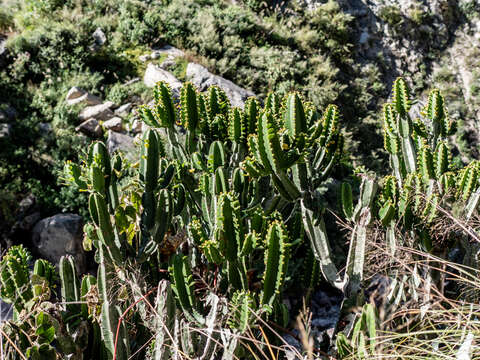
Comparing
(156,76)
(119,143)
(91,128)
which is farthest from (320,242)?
(156,76)

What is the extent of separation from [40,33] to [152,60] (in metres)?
2.17

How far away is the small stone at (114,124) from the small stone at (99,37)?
101 inches

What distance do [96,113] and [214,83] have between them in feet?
6.97

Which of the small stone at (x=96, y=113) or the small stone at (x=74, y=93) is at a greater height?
the small stone at (x=74, y=93)

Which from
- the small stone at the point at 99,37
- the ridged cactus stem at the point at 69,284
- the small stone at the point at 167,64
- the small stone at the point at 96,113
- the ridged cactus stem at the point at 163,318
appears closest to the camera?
the ridged cactus stem at the point at 163,318

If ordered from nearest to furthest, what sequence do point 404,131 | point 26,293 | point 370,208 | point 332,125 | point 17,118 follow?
point 26,293 → point 370,208 → point 332,125 → point 404,131 → point 17,118

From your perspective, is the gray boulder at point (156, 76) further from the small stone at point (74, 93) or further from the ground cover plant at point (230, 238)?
the ground cover plant at point (230, 238)

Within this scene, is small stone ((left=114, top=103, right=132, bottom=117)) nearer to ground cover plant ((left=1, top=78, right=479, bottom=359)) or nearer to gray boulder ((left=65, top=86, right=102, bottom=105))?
gray boulder ((left=65, top=86, right=102, bottom=105))

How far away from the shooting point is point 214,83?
22.6ft

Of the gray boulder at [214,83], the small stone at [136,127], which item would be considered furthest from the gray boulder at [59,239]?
the gray boulder at [214,83]

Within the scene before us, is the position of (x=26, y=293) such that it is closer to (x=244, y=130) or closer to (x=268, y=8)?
(x=244, y=130)

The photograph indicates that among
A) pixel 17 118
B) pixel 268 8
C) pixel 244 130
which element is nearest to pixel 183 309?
pixel 244 130

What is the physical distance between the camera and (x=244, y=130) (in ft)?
12.5

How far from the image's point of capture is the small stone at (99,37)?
26.6 ft
